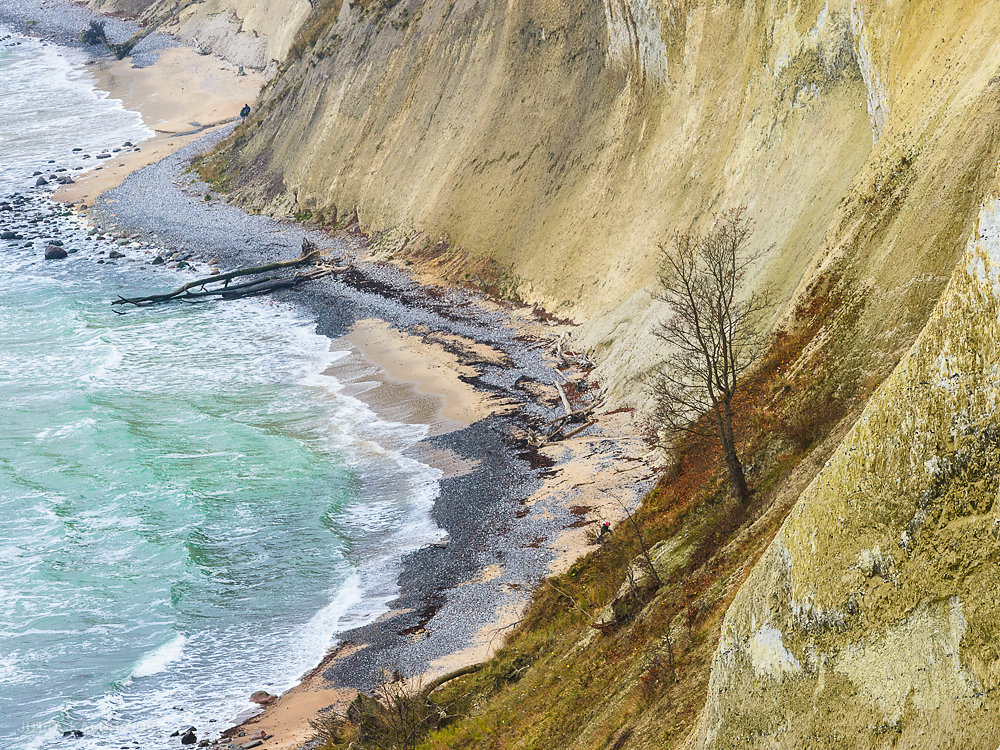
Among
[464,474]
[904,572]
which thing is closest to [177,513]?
[464,474]

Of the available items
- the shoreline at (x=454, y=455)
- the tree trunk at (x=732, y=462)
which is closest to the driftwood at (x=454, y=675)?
the shoreline at (x=454, y=455)

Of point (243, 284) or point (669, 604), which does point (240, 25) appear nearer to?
point (243, 284)

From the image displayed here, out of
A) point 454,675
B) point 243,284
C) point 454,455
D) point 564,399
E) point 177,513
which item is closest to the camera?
point 454,675

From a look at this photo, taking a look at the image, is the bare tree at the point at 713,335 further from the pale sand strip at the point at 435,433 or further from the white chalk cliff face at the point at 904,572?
the white chalk cliff face at the point at 904,572

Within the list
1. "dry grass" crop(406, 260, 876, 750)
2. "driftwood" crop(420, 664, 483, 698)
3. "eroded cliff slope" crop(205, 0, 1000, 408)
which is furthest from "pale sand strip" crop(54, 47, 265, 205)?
"dry grass" crop(406, 260, 876, 750)

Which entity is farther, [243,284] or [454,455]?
[243,284]

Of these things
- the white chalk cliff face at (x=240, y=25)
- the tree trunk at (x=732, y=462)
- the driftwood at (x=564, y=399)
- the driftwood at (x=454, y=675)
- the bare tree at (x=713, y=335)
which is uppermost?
the white chalk cliff face at (x=240, y=25)

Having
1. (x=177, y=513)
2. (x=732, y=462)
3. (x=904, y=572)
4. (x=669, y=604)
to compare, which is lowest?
(x=177, y=513)

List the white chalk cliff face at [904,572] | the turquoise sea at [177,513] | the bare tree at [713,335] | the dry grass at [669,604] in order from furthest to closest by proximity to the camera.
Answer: the turquoise sea at [177,513] < the bare tree at [713,335] < the dry grass at [669,604] < the white chalk cliff face at [904,572]

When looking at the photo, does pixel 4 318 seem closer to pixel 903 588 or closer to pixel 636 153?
pixel 636 153
